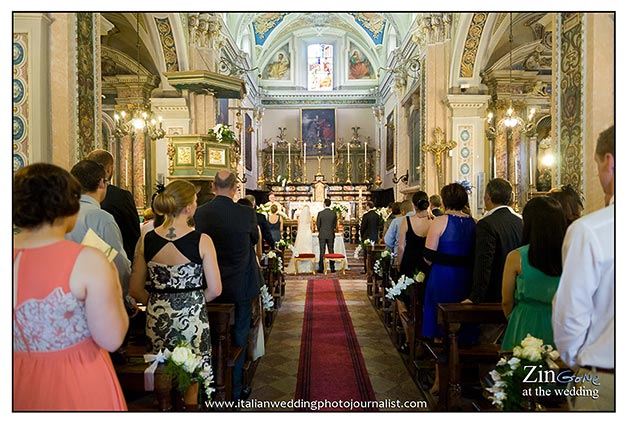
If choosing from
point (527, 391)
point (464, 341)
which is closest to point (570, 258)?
point (527, 391)

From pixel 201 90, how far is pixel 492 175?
7.68 metres

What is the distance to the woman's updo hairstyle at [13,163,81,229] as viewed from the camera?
1.78 meters

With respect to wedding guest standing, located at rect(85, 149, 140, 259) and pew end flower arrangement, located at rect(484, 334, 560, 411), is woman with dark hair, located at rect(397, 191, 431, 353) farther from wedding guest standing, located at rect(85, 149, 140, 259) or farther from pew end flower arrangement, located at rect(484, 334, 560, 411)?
wedding guest standing, located at rect(85, 149, 140, 259)

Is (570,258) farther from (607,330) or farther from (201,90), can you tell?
(201,90)

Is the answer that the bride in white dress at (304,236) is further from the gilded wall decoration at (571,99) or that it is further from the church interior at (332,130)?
the gilded wall decoration at (571,99)

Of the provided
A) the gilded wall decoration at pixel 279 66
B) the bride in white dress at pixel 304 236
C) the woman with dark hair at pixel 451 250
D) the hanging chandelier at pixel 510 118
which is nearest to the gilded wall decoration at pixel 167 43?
the bride in white dress at pixel 304 236

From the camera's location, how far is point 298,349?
5.62 metres

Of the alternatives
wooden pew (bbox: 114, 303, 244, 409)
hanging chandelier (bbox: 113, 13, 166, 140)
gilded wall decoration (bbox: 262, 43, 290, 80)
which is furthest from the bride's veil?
gilded wall decoration (bbox: 262, 43, 290, 80)

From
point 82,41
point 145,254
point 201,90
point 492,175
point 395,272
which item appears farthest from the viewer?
point 492,175

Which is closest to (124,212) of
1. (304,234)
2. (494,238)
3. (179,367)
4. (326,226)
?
(179,367)

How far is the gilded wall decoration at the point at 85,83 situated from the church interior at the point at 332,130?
0.07 feet

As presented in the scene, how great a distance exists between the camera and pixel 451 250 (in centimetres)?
400

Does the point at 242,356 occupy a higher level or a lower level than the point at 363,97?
lower

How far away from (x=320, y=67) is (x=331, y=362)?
20.4m
